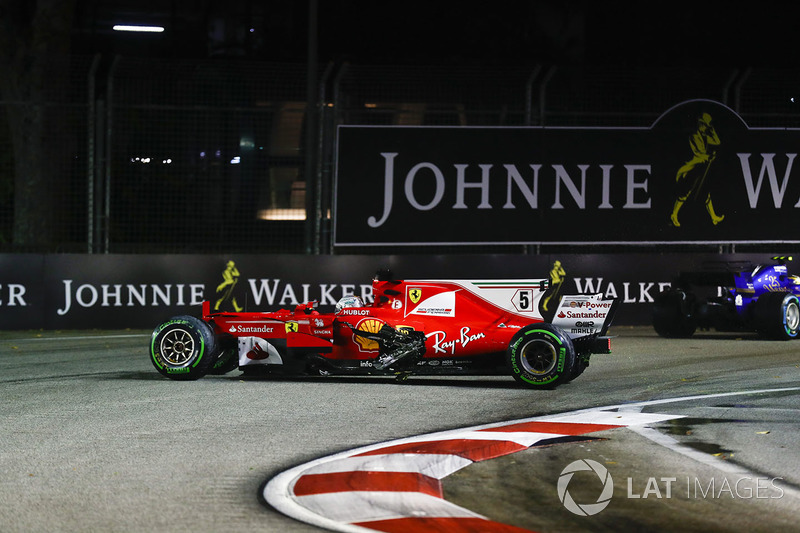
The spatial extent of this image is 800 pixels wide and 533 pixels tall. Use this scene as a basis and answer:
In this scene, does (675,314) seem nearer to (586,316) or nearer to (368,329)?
(586,316)

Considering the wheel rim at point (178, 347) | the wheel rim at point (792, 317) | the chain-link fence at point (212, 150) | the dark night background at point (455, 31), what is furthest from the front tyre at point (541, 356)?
the dark night background at point (455, 31)

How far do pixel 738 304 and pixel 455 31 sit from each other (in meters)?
21.1

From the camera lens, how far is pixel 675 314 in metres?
15.8

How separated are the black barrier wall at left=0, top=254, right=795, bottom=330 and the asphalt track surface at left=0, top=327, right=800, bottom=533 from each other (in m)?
4.63

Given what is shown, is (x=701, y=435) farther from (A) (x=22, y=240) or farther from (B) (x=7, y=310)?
(A) (x=22, y=240)

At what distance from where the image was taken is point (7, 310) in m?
16.6

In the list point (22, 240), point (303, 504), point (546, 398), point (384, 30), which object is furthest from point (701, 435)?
point (384, 30)

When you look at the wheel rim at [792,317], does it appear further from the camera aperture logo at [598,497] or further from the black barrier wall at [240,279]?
the camera aperture logo at [598,497]

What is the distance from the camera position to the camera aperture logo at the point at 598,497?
5.36m

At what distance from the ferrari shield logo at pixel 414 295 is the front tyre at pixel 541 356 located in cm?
106

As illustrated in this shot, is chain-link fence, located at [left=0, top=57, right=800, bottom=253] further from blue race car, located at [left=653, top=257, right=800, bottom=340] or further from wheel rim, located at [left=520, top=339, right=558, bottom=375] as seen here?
wheel rim, located at [left=520, top=339, right=558, bottom=375]

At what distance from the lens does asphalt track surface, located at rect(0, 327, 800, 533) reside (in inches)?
209

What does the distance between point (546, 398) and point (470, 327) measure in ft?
3.97

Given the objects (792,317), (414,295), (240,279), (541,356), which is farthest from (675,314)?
(240,279)
